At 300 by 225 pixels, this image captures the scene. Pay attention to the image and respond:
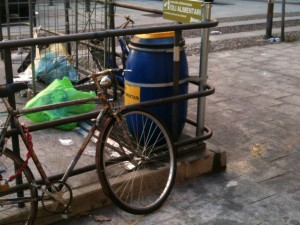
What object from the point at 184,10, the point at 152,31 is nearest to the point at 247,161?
the point at 184,10

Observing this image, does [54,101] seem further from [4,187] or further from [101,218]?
[4,187]

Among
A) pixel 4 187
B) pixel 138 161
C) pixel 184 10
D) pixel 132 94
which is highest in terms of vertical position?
pixel 184 10

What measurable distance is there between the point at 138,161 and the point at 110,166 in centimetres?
29

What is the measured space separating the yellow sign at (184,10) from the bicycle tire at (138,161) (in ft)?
3.06

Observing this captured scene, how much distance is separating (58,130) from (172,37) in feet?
5.07

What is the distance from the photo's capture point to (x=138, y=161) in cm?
365

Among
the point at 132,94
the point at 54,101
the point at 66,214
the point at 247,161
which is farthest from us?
the point at 54,101

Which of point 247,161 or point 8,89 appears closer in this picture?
point 8,89

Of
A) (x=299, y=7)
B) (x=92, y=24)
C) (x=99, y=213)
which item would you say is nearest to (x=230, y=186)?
(x=99, y=213)

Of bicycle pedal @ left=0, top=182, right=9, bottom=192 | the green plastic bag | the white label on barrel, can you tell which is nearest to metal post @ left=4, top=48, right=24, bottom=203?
bicycle pedal @ left=0, top=182, right=9, bottom=192

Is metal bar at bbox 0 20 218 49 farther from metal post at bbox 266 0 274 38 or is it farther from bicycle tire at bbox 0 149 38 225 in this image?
metal post at bbox 266 0 274 38

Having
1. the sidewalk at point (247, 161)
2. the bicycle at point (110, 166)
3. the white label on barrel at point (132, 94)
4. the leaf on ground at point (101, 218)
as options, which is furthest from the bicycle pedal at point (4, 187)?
the white label on barrel at point (132, 94)

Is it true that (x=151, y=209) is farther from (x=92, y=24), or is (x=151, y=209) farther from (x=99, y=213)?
(x=92, y=24)

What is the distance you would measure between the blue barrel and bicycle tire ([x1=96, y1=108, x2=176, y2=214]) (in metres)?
0.24
